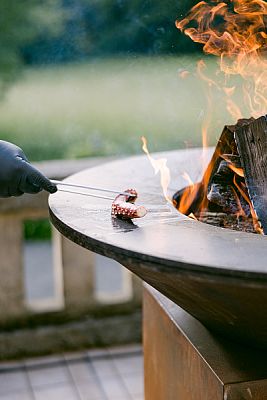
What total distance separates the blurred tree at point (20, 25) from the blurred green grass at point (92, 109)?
5.8 inches

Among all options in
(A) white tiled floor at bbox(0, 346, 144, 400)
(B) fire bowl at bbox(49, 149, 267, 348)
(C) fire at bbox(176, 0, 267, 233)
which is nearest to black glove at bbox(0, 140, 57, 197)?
(B) fire bowl at bbox(49, 149, 267, 348)

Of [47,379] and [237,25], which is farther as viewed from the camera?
[47,379]

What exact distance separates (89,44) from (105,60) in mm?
326

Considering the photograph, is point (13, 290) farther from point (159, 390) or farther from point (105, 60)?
point (105, 60)

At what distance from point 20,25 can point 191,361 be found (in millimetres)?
3557

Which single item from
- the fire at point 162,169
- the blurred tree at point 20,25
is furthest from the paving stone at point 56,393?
the blurred tree at point 20,25

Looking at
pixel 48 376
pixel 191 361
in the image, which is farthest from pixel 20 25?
pixel 191 361

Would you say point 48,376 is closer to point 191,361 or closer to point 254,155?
point 191,361

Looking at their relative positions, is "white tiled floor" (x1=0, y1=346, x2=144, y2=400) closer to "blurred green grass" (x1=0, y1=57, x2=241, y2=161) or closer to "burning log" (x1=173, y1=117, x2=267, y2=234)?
"burning log" (x1=173, y1=117, x2=267, y2=234)

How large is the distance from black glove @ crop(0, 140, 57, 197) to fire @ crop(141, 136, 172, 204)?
44cm

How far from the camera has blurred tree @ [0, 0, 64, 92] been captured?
16.2ft

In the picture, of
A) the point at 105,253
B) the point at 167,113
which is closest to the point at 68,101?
the point at 167,113

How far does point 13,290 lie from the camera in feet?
11.8

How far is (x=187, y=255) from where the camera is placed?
1.65 metres
